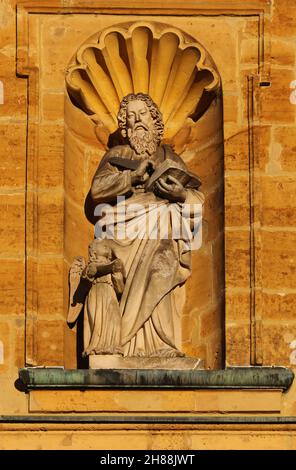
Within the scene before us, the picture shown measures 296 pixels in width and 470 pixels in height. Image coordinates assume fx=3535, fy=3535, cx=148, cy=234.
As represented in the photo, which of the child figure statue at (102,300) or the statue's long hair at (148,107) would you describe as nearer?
the child figure statue at (102,300)

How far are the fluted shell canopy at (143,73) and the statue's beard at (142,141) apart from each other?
37cm

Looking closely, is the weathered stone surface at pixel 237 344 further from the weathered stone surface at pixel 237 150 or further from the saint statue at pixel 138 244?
the weathered stone surface at pixel 237 150

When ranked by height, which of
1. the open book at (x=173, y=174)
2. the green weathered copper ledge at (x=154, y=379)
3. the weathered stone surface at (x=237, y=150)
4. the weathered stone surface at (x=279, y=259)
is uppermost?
the weathered stone surface at (x=237, y=150)

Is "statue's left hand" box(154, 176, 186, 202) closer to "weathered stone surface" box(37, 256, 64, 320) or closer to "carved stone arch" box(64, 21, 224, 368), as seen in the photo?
"carved stone arch" box(64, 21, 224, 368)

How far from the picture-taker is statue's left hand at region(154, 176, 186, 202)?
2316 centimetres

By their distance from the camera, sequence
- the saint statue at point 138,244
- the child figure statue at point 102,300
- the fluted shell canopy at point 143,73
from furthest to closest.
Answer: the fluted shell canopy at point 143,73 < the saint statue at point 138,244 < the child figure statue at point 102,300

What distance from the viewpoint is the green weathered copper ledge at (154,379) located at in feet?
73.5

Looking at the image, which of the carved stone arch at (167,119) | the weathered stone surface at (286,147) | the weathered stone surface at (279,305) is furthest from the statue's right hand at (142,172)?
the weathered stone surface at (279,305)

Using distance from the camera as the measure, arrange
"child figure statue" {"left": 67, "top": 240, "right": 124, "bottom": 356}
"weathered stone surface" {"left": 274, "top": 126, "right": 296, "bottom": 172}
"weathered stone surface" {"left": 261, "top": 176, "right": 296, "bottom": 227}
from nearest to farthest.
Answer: "child figure statue" {"left": 67, "top": 240, "right": 124, "bottom": 356}
"weathered stone surface" {"left": 261, "top": 176, "right": 296, "bottom": 227}
"weathered stone surface" {"left": 274, "top": 126, "right": 296, "bottom": 172}

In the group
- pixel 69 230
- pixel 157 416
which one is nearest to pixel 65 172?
pixel 69 230

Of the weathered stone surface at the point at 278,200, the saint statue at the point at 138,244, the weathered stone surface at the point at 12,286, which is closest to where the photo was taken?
the saint statue at the point at 138,244

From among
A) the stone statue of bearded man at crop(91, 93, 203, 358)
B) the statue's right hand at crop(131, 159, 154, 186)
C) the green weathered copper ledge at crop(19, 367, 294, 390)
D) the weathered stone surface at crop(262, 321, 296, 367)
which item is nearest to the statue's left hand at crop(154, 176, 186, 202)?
the stone statue of bearded man at crop(91, 93, 203, 358)

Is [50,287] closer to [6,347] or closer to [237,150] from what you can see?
[6,347]

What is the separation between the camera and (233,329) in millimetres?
22938
